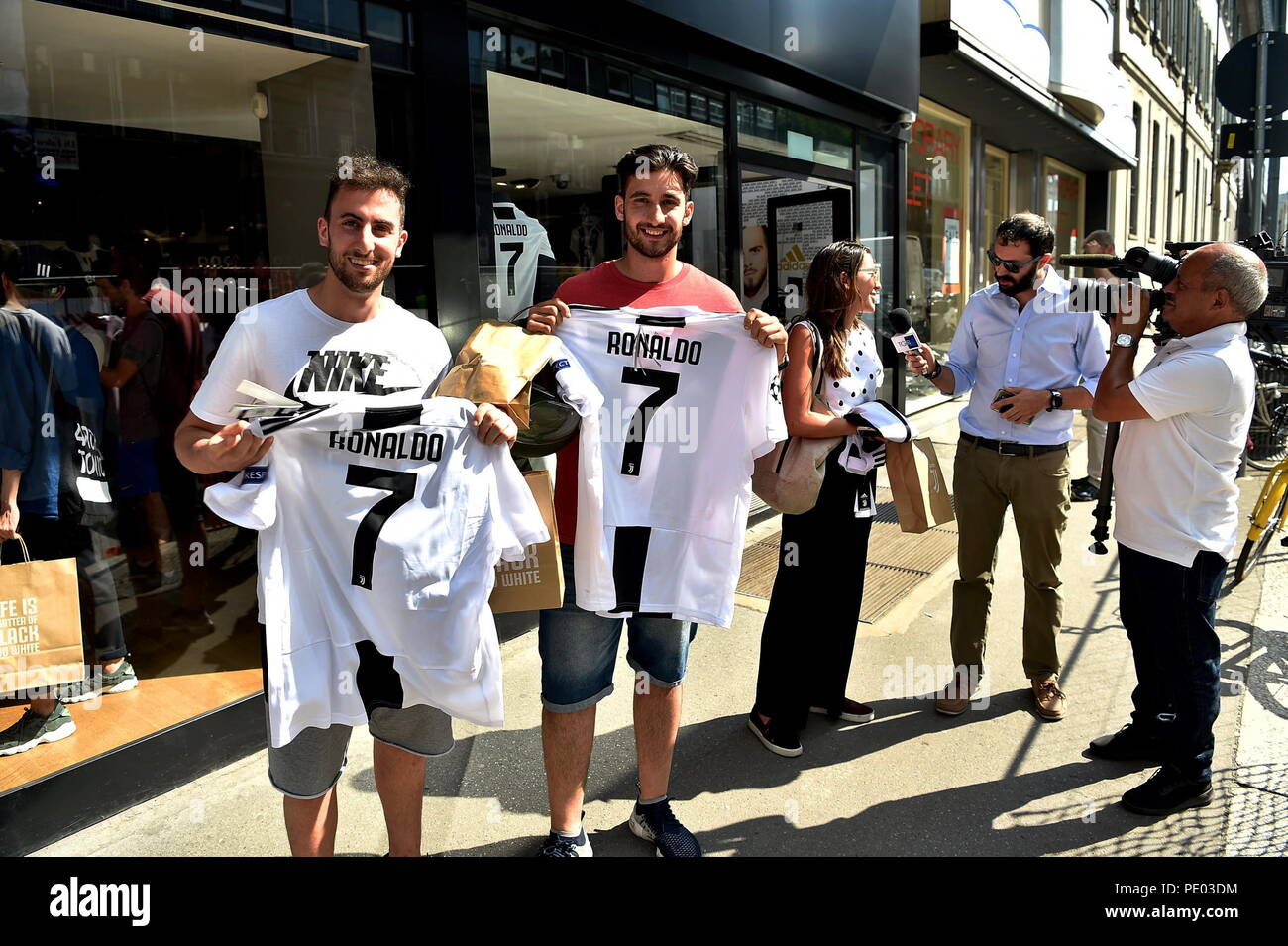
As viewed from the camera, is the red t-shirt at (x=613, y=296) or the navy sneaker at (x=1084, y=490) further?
the navy sneaker at (x=1084, y=490)

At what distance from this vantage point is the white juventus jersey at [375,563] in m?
2.35

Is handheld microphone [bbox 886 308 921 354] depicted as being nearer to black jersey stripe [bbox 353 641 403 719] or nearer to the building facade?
black jersey stripe [bbox 353 641 403 719]

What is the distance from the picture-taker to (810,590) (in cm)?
381

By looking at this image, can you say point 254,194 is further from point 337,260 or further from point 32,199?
point 337,260

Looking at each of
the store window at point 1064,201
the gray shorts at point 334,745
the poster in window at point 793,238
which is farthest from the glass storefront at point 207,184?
the store window at point 1064,201

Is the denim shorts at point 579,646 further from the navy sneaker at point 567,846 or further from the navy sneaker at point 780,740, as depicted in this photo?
the navy sneaker at point 780,740

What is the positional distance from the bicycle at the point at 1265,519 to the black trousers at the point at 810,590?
10.2 ft

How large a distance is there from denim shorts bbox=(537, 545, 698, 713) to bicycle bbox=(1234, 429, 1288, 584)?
426 centimetres

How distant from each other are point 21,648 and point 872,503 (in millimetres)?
3220

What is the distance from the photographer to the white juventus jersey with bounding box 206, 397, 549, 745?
2350 mm

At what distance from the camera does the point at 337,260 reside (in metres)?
2.36

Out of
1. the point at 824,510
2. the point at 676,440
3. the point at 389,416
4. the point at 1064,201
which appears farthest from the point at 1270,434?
the point at 1064,201

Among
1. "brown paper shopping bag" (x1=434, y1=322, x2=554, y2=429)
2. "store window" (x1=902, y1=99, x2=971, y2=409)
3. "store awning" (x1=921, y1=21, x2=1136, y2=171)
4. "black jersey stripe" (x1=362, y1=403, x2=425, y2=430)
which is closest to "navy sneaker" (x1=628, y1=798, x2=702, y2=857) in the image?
"brown paper shopping bag" (x1=434, y1=322, x2=554, y2=429)
